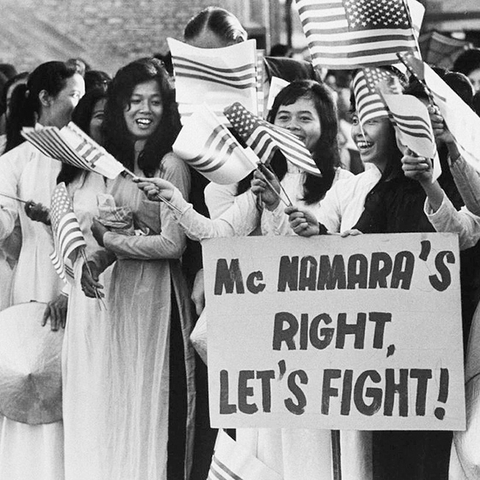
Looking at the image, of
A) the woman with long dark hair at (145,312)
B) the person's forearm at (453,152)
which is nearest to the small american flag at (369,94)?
the person's forearm at (453,152)

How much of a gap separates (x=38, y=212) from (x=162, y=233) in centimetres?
64

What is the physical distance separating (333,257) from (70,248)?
1.37 metres

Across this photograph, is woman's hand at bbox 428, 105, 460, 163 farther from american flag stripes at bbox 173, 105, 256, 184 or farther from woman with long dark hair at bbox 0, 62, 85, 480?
woman with long dark hair at bbox 0, 62, 85, 480

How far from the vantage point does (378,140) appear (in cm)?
586

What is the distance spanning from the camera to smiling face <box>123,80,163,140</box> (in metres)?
6.77

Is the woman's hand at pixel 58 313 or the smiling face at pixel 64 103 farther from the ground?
the smiling face at pixel 64 103

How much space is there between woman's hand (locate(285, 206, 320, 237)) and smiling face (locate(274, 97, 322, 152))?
0.73 meters

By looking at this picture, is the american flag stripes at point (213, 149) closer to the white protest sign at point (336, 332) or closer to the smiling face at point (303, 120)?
the white protest sign at point (336, 332)

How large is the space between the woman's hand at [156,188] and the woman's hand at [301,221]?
64 centimetres

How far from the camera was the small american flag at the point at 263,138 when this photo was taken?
228 inches

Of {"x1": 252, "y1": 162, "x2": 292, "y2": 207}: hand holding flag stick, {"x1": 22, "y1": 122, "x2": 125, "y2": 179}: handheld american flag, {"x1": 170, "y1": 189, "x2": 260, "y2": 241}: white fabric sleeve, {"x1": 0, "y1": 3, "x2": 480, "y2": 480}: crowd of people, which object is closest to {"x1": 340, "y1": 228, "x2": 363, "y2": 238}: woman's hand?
{"x1": 0, "y1": 3, "x2": 480, "y2": 480}: crowd of people

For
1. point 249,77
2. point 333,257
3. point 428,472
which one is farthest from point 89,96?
point 428,472

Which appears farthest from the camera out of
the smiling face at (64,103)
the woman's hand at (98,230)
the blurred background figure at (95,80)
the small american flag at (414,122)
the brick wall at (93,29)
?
the brick wall at (93,29)

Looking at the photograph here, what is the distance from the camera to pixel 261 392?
18.7 ft
